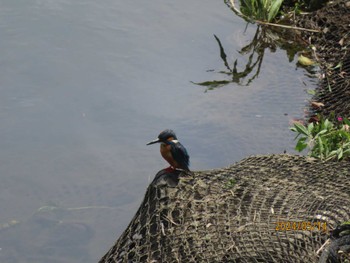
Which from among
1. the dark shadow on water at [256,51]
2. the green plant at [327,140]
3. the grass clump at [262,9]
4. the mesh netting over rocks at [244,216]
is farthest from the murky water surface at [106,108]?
the mesh netting over rocks at [244,216]


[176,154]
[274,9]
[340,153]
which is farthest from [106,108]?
[274,9]

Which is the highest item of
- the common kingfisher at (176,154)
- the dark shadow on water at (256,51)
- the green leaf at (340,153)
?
the green leaf at (340,153)

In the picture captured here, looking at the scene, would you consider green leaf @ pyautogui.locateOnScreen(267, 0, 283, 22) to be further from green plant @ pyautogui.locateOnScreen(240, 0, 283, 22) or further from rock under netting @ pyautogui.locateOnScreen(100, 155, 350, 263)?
rock under netting @ pyautogui.locateOnScreen(100, 155, 350, 263)

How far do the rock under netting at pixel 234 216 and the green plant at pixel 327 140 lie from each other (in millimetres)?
722

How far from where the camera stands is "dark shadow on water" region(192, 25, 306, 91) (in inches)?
332

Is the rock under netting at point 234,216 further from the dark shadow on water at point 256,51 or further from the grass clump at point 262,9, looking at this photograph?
the grass clump at point 262,9

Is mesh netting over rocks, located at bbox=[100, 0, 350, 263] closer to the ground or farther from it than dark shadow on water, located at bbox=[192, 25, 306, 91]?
farther from it

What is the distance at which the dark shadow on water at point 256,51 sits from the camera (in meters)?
8.44

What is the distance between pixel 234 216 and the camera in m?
4.32

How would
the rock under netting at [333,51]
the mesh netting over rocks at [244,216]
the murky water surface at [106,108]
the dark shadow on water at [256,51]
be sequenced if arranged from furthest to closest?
the dark shadow on water at [256,51], the rock under netting at [333,51], the murky water surface at [106,108], the mesh netting over rocks at [244,216]

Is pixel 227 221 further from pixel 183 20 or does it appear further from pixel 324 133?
pixel 183 20
